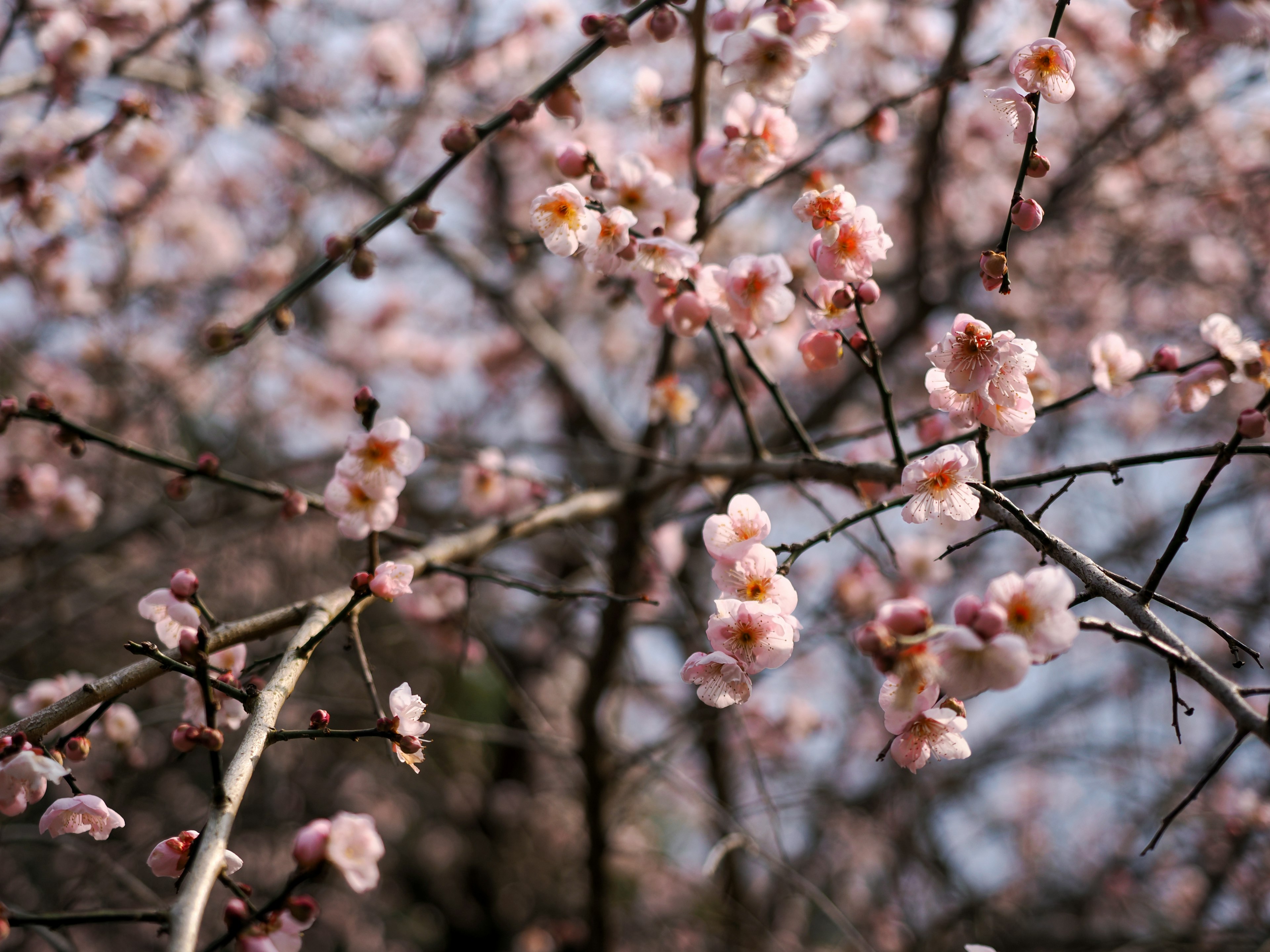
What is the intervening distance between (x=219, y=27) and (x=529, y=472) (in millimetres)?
3270

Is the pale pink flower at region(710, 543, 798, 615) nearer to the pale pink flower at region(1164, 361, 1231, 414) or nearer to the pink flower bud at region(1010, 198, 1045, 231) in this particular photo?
the pink flower bud at region(1010, 198, 1045, 231)

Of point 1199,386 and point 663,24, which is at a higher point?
point 663,24

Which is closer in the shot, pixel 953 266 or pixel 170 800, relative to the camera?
pixel 953 266

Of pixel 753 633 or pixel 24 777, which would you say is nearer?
pixel 24 777

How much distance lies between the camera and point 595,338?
266 inches

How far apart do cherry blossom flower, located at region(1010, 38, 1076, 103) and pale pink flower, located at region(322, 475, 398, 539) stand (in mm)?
1377

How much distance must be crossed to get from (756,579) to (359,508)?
76cm

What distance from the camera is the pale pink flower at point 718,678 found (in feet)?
4.46

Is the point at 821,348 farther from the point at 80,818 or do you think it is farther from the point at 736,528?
the point at 80,818

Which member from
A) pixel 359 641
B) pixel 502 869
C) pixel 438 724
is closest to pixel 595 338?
pixel 502 869

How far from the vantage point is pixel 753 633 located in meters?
1.34

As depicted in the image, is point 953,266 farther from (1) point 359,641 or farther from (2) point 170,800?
(2) point 170,800

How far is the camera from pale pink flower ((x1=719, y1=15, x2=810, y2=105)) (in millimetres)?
1441

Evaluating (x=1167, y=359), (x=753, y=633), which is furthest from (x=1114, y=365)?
(x=753, y=633)
